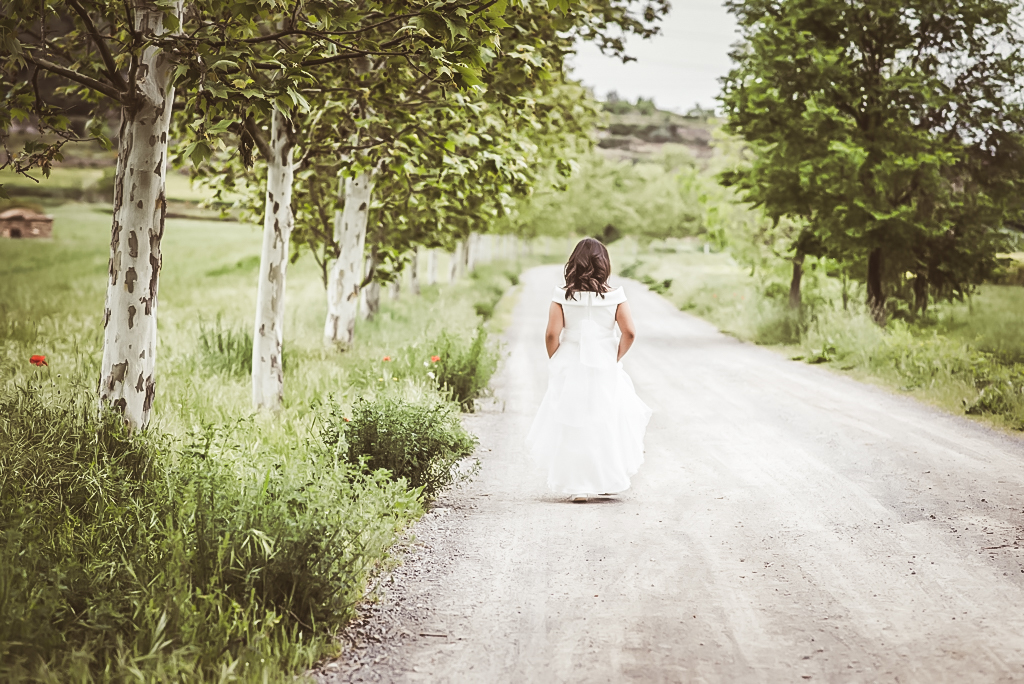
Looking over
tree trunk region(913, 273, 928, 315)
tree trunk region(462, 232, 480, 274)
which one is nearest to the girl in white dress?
tree trunk region(913, 273, 928, 315)

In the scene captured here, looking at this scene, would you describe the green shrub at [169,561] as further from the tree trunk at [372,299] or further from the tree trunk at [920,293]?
the tree trunk at [920,293]

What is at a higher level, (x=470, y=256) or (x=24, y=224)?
(x=470, y=256)

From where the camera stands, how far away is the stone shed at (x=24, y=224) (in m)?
40.6

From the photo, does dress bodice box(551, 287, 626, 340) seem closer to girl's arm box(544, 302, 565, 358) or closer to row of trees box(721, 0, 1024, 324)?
girl's arm box(544, 302, 565, 358)

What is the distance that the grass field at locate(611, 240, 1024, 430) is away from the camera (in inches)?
459

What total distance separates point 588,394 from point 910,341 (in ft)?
34.8

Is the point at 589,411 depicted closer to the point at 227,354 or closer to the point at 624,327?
the point at 624,327

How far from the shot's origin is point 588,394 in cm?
706

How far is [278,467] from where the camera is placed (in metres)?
4.71

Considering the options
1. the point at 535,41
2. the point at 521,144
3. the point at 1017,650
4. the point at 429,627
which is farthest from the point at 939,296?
the point at 429,627

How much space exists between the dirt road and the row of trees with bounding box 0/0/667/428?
9.51 ft

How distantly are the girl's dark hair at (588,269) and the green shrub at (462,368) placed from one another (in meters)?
4.09

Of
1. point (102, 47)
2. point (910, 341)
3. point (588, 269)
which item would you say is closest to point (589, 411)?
point (588, 269)

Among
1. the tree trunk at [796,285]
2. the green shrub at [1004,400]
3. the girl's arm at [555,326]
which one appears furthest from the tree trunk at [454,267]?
the girl's arm at [555,326]
